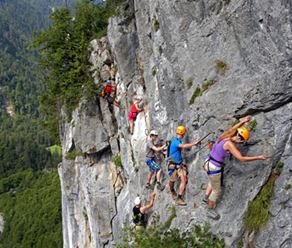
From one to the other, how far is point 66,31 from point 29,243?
6694 cm

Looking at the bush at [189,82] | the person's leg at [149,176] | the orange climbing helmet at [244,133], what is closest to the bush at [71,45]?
the person's leg at [149,176]

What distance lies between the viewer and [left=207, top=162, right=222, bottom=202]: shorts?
11.8m

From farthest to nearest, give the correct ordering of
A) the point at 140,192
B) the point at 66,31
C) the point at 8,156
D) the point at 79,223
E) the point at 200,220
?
the point at 8,156
the point at 79,223
the point at 66,31
the point at 140,192
the point at 200,220

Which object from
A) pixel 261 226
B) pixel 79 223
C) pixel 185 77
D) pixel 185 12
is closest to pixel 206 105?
pixel 185 77

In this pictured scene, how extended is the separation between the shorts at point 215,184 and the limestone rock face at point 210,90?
0.38 m

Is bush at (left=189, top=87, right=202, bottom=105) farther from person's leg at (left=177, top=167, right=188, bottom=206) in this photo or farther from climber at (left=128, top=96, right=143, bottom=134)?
climber at (left=128, top=96, right=143, bottom=134)

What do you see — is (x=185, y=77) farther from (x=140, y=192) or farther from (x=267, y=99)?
(x=140, y=192)

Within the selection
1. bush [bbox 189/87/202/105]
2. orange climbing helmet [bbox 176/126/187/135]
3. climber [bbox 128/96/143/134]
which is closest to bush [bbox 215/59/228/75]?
bush [bbox 189/87/202/105]

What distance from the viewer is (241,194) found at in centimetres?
1194

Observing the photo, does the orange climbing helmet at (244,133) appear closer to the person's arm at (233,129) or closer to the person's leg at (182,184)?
the person's arm at (233,129)

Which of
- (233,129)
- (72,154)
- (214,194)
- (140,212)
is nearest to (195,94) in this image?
(233,129)

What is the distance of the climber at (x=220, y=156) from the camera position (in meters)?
11.1

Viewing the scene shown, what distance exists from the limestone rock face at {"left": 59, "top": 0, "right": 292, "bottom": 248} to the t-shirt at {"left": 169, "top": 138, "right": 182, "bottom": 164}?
23.9 inches

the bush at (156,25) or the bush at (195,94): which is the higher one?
the bush at (156,25)
